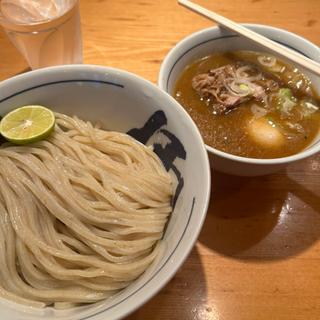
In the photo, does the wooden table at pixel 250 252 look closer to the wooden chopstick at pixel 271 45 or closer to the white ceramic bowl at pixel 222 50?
the white ceramic bowl at pixel 222 50

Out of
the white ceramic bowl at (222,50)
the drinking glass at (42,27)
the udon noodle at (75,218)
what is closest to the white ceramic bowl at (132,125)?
the udon noodle at (75,218)

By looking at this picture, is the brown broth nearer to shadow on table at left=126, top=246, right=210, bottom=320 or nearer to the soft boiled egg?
the soft boiled egg

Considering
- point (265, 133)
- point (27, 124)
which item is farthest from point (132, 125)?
point (265, 133)

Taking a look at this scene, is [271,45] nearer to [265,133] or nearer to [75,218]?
[265,133]

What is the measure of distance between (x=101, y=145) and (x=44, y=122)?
0.66ft

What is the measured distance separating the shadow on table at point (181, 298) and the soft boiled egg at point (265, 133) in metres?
0.53

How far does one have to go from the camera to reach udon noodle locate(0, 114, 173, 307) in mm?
1117

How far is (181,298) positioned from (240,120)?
2.38 ft

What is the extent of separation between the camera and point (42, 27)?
1.58 m

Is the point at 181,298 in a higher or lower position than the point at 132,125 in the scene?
lower

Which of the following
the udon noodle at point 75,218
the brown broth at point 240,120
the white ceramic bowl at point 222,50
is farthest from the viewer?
the brown broth at point 240,120

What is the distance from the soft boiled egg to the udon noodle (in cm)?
43

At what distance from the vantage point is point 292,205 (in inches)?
59.9

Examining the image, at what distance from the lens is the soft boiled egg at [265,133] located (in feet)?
5.02
